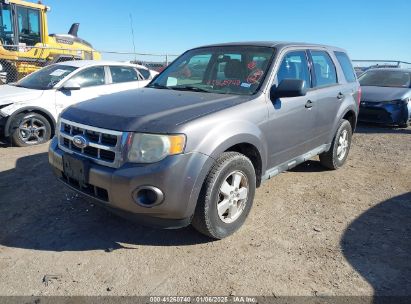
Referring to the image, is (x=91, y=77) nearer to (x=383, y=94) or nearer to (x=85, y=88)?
(x=85, y=88)

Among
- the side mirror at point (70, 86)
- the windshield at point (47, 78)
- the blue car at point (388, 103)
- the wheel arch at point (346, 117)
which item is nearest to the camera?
the wheel arch at point (346, 117)

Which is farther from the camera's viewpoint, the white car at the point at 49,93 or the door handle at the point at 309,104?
the white car at the point at 49,93

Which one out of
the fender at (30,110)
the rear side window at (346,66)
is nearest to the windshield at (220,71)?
the rear side window at (346,66)

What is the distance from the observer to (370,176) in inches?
215

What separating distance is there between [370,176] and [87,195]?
164 inches

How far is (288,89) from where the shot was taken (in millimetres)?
3619

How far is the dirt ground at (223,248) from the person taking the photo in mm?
2828

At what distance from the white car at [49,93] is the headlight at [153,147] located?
180 inches

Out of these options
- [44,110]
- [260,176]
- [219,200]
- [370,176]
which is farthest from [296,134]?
[44,110]

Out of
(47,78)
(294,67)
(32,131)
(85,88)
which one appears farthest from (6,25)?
(294,67)

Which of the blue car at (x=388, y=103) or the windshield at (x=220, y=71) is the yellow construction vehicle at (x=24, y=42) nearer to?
the windshield at (x=220, y=71)

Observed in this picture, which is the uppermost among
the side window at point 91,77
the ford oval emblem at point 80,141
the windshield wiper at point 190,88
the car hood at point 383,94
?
the side window at point 91,77

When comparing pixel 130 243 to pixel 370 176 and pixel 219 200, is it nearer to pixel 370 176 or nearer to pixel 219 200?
pixel 219 200

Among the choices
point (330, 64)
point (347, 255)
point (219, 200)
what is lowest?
point (347, 255)
